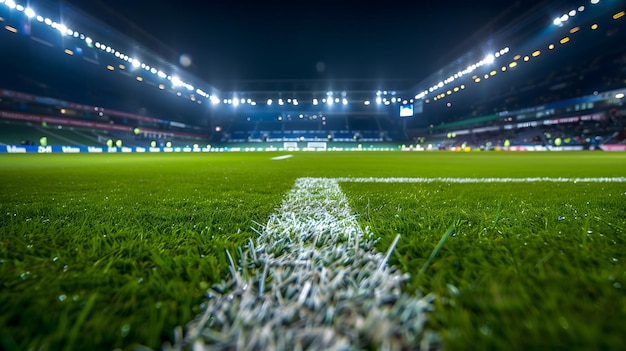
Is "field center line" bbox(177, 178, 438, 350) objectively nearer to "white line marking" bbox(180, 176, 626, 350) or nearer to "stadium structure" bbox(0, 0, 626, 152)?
"white line marking" bbox(180, 176, 626, 350)

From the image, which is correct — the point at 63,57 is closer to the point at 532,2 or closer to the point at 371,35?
the point at 371,35

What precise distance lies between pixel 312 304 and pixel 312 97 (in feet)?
155

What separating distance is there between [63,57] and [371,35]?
30.3m

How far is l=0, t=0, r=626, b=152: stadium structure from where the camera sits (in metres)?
22.9

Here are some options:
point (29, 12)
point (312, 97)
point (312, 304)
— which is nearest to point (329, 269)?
point (312, 304)

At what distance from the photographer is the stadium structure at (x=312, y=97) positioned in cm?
2292

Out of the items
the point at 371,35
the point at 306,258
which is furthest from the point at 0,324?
the point at 371,35

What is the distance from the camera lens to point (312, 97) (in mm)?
45875

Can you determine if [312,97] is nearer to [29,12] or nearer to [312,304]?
[29,12]

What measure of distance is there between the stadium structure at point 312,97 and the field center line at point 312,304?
2553 cm

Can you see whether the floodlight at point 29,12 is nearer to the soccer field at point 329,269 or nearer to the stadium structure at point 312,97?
the stadium structure at point 312,97

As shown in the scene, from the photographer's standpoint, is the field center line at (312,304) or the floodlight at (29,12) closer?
the field center line at (312,304)

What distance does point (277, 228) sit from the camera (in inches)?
48.0

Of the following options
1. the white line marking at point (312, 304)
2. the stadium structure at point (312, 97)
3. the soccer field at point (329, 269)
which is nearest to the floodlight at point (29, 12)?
the stadium structure at point (312, 97)
